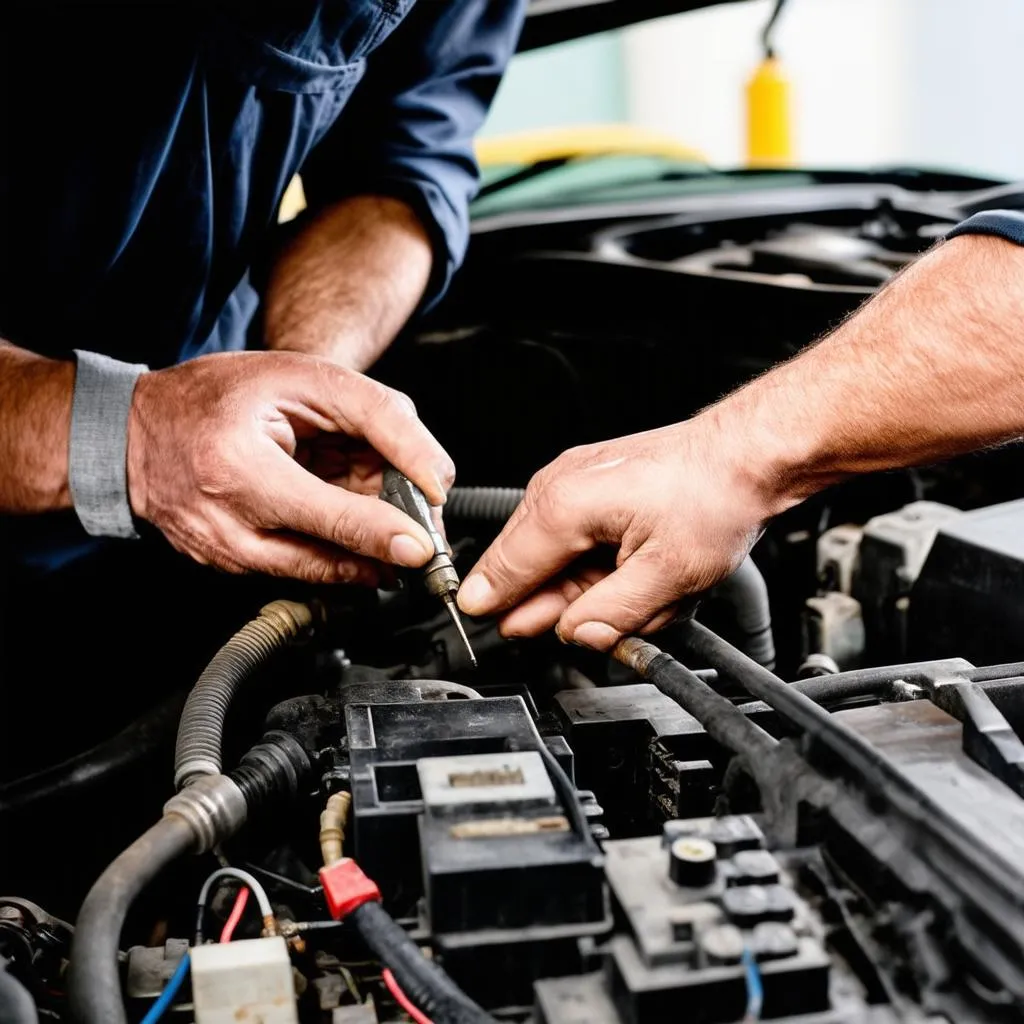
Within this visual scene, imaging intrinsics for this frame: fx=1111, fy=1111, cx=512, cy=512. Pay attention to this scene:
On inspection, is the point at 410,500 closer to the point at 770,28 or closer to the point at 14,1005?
the point at 14,1005

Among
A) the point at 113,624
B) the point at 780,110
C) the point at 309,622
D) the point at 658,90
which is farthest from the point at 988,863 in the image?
the point at 658,90

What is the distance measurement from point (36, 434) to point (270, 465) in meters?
0.26

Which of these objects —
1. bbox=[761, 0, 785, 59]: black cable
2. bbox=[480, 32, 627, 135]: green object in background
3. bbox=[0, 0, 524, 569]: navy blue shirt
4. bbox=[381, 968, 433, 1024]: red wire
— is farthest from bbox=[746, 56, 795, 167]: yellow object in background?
bbox=[381, 968, 433, 1024]: red wire

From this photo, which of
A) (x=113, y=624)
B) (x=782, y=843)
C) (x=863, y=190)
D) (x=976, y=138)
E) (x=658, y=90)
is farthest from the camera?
(x=658, y=90)

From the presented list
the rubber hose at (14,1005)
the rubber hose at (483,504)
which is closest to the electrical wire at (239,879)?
the rubber hose at (14,1005)

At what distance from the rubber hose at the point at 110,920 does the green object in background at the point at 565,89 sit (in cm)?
428

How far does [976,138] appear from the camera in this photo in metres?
4.55

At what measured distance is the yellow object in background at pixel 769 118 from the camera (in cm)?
328

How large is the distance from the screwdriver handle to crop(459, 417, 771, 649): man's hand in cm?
5

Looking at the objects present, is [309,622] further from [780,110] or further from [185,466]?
[780,110]

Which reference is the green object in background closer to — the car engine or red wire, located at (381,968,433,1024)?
the car engine

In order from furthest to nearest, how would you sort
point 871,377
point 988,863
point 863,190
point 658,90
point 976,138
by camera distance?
point 658,90, point 976,138, point 863,190, point 871,377, point 988,863

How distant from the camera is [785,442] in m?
0.94

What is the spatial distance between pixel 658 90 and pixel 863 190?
136 inches
